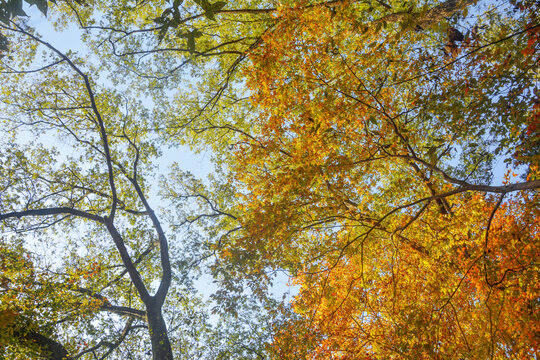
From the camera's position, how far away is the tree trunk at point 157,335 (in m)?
9.21

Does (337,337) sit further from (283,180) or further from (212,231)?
(212,231)

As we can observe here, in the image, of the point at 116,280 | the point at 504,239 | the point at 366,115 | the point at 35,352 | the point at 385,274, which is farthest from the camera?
the point at 116,280

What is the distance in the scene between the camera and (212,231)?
43.7ft

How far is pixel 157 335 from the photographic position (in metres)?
A: 9.45

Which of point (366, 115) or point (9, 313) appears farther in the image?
point (9, 313)

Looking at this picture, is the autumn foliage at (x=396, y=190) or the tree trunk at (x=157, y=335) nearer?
the autumn foliage at (x=396, y=190)

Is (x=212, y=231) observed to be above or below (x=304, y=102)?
above

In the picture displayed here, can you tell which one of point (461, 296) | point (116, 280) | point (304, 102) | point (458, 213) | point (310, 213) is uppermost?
point (116, 280)

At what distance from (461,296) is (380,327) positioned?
2.31 m

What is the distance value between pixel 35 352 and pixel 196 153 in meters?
7.38

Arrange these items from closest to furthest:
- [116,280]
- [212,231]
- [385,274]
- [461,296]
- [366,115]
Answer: [366,115]
[461,296]
[385,274]
[116,280]
[212,231]

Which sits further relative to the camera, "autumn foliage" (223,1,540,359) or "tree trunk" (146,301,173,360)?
"tree trunk" (146,301,173,360)

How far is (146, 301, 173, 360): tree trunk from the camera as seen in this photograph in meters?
9.21

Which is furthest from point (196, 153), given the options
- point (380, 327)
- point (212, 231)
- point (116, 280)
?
point (380, 327)
